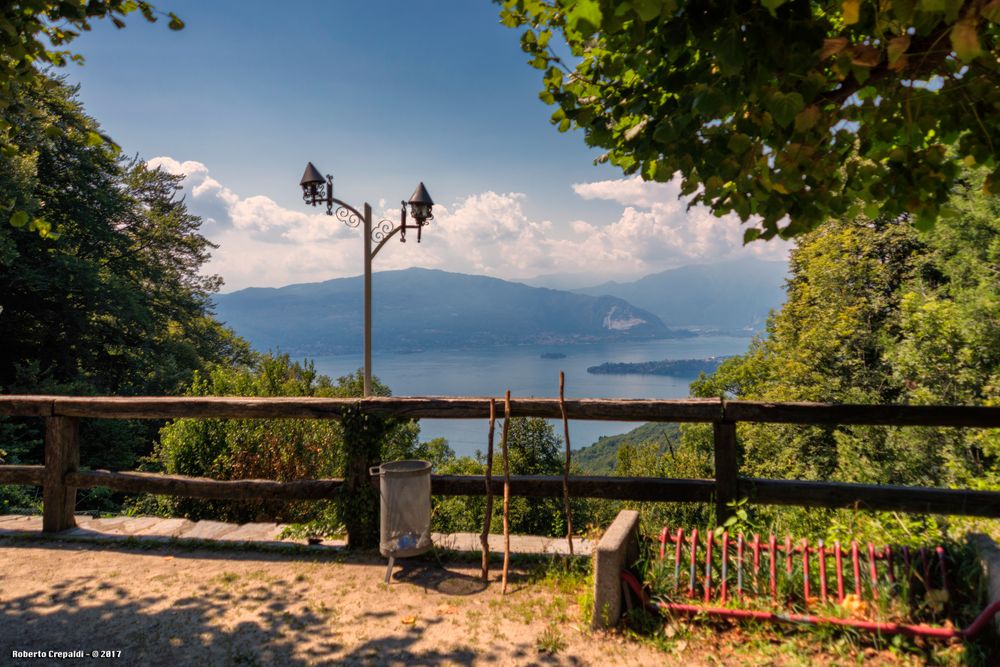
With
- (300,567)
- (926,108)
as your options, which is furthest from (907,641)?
(300,567)

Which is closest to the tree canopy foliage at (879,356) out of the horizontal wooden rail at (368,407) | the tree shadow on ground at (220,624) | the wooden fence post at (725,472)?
the wooden fence post at (725,472)

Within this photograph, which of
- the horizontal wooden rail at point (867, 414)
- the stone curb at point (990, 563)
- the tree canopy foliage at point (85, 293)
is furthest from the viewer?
the tree canopy foliage at point (85, 293)

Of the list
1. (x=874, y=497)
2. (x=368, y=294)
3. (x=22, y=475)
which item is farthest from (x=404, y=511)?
(x=22, y=475)

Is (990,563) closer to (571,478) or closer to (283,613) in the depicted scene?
(571,478)

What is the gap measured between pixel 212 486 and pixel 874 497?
594 centimetres

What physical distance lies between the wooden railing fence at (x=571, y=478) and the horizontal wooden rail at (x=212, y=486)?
0.01 m

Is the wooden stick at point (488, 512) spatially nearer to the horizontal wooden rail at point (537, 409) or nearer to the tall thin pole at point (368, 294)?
the horizontal wooden rail at point (537, 409)

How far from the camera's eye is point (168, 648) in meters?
3.54

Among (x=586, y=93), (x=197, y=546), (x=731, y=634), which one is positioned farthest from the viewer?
(x=197, y=546)

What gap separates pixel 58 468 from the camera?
571 centimetres

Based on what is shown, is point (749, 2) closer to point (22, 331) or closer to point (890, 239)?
point (890, 239)

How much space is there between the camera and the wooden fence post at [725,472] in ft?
14.4

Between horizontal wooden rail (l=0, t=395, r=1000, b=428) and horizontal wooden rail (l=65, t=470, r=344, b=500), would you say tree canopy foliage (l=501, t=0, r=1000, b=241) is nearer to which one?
Result: horizontal wooden rail (l=0, t=395, r=1000, b=428)

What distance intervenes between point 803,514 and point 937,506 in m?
1.53
